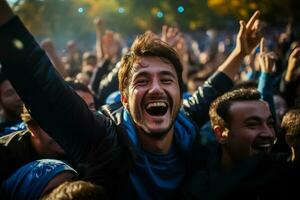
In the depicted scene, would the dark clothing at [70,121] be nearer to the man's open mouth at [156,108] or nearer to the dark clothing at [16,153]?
the man's open mouth at [156,108]

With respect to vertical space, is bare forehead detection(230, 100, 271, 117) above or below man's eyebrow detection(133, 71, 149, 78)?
below

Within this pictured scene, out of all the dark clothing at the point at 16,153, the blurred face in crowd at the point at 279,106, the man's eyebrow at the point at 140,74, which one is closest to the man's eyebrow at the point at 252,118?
the man's eyebrow at the point at 140,74

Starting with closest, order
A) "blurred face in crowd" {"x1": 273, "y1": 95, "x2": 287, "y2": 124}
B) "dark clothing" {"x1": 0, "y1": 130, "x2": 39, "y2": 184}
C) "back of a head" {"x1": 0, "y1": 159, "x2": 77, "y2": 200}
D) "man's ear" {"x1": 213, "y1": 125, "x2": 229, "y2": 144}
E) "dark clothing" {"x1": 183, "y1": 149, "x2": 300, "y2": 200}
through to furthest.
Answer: "dark clothing" {"x1": 183, "y1": 149, "x2": 300, "y2": 200} < "back of a head" {"x1": 0, "y1": 159, "x2": 77, "y2": 200} < "dark clothing" {"x1": 0, "y1": 130, "x2": 39, "y2": 184} < "man's ear" {"x1": 213, "y1": 125, "x2": 229, "y2": 144} < "blurred face in crowd" {"x1": 273, "y1": 95, "x2": 287, "y2": 124}

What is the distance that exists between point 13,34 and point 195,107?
5.32 feet

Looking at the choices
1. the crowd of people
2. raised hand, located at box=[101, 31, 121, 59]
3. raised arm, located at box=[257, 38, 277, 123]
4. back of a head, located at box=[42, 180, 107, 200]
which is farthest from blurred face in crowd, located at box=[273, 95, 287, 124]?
back of a head, located at box=[42, 180, 107, 200]

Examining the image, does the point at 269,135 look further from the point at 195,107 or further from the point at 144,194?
the point at 144,194

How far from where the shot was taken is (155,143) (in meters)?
2.14

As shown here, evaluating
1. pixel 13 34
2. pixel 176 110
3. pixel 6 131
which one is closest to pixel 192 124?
pixel 176 110

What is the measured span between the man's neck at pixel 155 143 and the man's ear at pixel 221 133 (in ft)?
2.01

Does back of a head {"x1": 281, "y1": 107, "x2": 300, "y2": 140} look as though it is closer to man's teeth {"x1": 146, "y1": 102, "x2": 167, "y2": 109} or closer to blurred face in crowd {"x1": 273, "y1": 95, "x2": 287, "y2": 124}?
man's teeth {"x1": 146, "y1": 102, "x2": 167, "y2": 109}

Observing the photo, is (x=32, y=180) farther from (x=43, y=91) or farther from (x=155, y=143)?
(x=155, y=143)

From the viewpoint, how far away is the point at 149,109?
7.02ft

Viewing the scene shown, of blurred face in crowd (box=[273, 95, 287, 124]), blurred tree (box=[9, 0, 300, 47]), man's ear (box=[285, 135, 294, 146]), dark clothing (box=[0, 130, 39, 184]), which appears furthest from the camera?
blurred tree (box=[9, 0, 300, 47])

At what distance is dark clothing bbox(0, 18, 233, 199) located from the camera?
1511 mm
